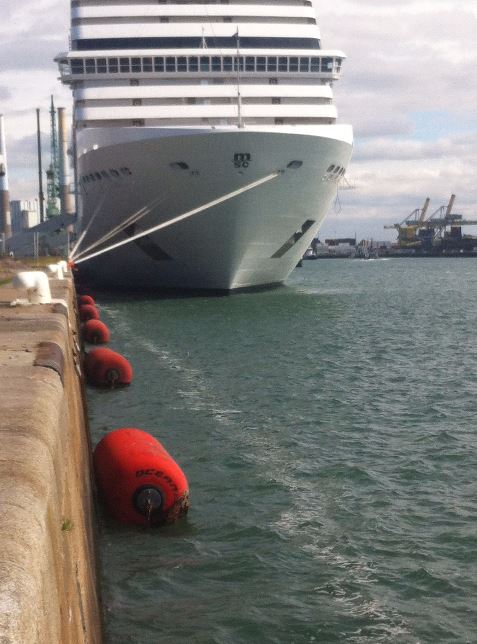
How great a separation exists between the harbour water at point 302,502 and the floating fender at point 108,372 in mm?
520

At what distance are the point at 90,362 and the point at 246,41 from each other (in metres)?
24.0

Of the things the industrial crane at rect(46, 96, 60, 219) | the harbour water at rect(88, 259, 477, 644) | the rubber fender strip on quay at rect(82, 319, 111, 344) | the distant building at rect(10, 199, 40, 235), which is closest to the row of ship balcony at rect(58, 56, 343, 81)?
the rubber fender strip on quay at rect(82, 319, 111, 344)

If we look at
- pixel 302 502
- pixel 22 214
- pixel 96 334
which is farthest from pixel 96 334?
pixel 22 214

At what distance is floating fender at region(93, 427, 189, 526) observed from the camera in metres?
9.14

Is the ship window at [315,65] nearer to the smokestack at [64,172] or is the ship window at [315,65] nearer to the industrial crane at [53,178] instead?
the smokestack at [64,172]

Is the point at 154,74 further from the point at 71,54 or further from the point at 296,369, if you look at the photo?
the point at 296,369

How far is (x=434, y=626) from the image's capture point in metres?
7.07

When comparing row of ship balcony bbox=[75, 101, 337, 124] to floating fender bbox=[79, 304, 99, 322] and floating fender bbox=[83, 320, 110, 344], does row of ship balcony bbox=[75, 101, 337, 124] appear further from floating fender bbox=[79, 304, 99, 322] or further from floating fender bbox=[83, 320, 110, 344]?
floating fender bbox=[83, 320, 110, 344]

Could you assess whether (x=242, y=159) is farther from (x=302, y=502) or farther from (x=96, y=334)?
(x=302, y=502)

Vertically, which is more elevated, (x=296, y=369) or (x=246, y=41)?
(x=246, y=41)

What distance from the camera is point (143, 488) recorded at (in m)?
9.15

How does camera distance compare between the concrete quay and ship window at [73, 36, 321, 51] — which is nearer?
the concrete quay

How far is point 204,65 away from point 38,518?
36.1 meters

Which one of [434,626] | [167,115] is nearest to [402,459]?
[434,626]
